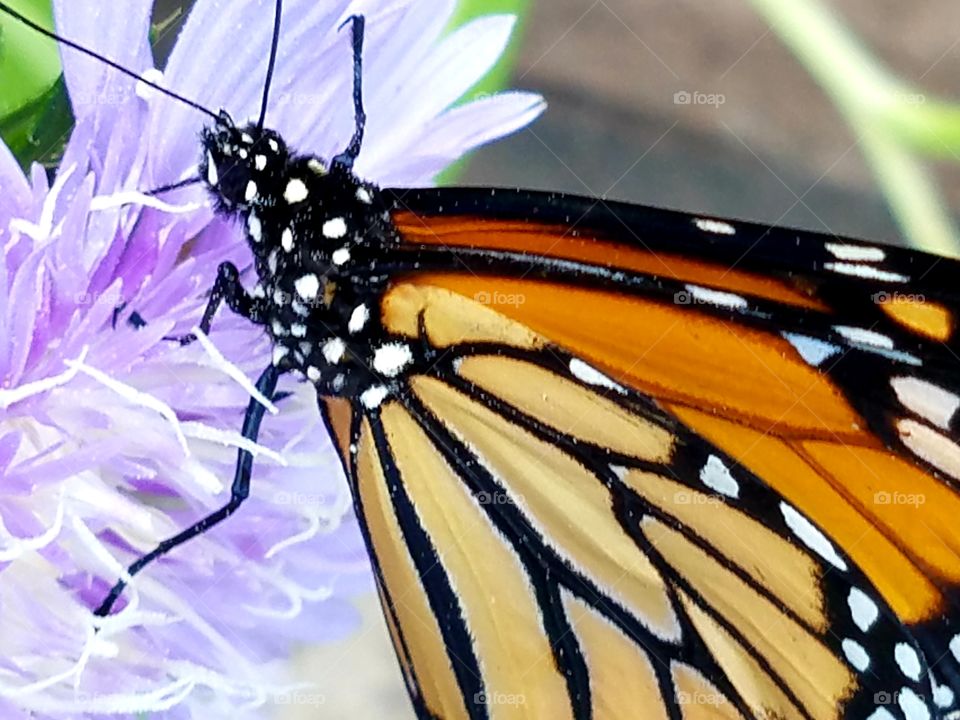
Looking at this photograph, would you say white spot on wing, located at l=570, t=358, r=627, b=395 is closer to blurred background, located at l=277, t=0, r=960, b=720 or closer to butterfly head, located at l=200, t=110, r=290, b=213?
butterfly head, located at l=200, t=110, r=290, b=213

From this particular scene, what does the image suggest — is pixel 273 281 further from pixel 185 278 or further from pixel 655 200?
pixel 655 200

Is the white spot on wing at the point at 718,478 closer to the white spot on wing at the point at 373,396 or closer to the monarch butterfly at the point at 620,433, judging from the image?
the monarch butterfly at the point at 620,433

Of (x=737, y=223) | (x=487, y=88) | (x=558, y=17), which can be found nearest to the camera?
(x=737, y=223)

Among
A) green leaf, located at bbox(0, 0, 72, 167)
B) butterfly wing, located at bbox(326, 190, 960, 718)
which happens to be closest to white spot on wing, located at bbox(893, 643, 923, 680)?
butterfly wing, located at bbox(326, 190, 960, 718)

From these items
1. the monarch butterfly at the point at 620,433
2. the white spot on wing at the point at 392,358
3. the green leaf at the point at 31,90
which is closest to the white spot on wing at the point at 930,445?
the monarch butterfly at the point at 620,433

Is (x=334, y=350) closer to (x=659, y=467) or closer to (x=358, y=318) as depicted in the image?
(x=358, y=318)

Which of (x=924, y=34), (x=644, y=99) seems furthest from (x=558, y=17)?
(x=924, y=34)
